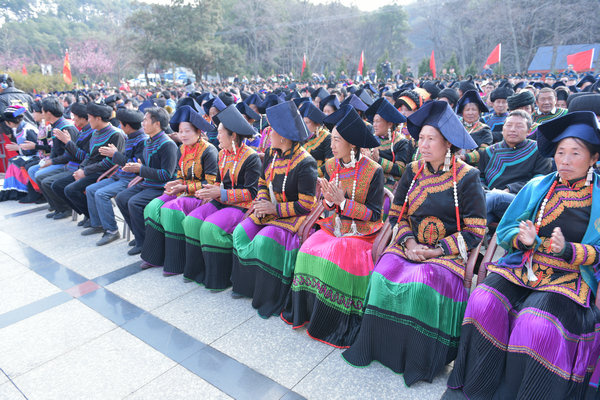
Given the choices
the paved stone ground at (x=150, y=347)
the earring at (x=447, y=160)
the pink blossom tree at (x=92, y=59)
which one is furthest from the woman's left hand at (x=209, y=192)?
the pink blossom tree at (x=92, y=59)

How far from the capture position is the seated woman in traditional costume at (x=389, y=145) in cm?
426

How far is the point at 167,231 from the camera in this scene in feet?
13.0

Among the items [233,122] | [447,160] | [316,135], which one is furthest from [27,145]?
[447,160]

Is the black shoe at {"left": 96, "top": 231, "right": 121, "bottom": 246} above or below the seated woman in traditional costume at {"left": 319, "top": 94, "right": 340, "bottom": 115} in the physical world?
below

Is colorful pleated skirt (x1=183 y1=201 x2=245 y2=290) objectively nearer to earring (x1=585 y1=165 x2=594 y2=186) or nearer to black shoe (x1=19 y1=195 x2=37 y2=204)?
earring (x1=585 y1=165 x2=594 y2=186)

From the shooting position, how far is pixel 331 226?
Answer: 125 inches

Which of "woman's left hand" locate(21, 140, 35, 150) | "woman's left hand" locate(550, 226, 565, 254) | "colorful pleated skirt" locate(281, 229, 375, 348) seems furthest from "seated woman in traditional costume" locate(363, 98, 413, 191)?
"woman's left hand" locate(21, 140, 35, 150)

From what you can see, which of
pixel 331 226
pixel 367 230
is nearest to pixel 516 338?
pixel 367 230

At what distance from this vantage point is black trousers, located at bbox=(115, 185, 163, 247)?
4.38 metres

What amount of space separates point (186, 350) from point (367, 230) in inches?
65.1

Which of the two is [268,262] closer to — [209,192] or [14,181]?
[209,192]

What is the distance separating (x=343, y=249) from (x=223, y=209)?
1.48 metres

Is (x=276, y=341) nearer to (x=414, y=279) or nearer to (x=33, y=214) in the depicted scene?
(x=414, y=279)

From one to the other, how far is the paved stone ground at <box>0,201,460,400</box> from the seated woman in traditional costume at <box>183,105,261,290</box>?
0.20m
